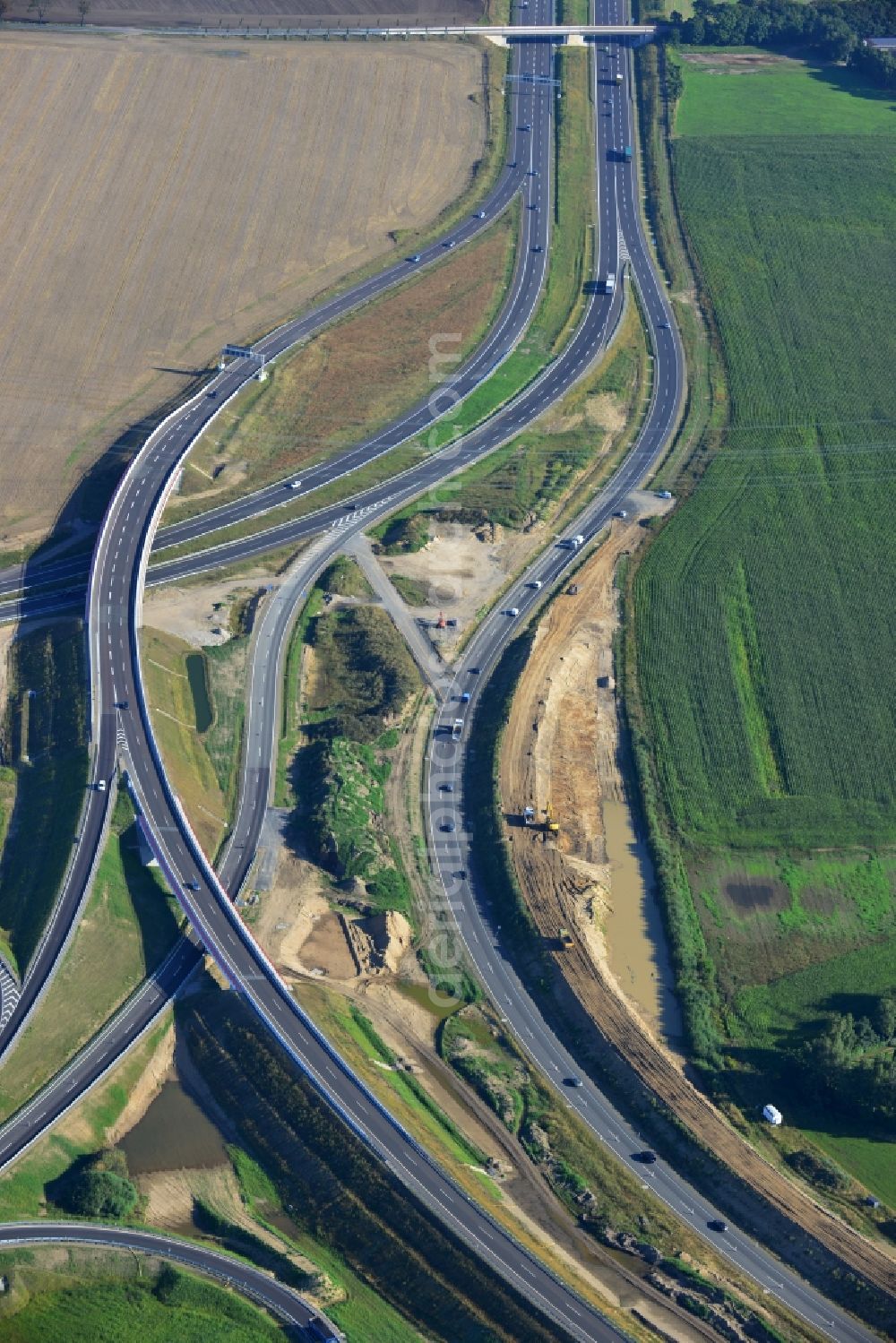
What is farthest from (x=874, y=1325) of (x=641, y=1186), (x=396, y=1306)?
(x=396, y=1306)

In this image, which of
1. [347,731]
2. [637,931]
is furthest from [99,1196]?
[347,731]

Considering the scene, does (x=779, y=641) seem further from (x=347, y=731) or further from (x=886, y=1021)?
(x=886, y=1021)

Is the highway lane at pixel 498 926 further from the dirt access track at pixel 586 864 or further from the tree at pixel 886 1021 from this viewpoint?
the tree at pixel 886 1021

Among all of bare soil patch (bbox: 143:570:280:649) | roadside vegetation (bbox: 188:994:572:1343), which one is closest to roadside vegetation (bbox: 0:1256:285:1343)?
roadside vegetation (bbox: 188:994:572:1343)

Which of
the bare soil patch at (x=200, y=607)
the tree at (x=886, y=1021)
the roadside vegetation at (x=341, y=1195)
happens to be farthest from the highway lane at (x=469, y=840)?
the tree at (x=886, y=1021)

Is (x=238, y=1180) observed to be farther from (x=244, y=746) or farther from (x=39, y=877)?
(x=244, y=746)

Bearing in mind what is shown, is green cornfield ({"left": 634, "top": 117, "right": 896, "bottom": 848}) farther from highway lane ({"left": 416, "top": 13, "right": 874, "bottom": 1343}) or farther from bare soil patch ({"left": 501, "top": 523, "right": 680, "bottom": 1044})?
highway lane ({"left": 416, "top": 13, "right": 874, "bottom": 1343})
